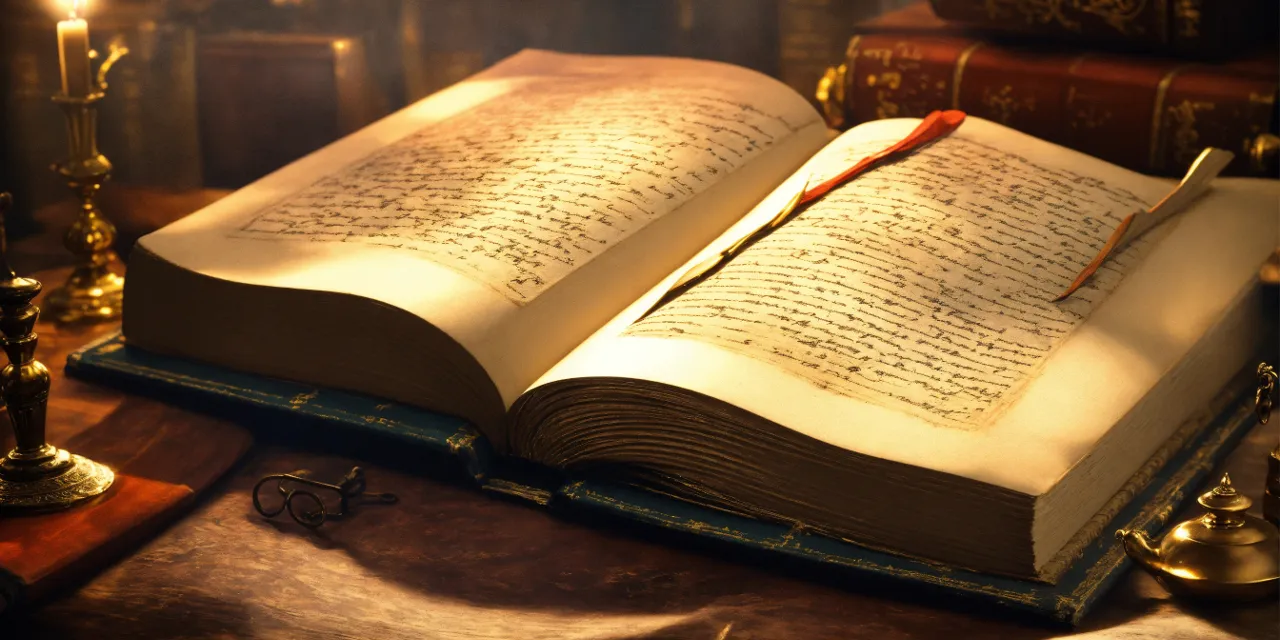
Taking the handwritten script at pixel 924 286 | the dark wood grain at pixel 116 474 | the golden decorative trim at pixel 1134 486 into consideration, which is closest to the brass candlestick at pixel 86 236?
the dark wood grain at pixel 116 474

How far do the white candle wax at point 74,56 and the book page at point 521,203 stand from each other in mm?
244

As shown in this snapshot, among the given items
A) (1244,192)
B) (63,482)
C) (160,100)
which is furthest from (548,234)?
(160,100)

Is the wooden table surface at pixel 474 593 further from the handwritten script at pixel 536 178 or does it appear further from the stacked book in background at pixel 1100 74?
the stacked book in background at pixel 1100 74

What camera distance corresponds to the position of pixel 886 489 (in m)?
0.87

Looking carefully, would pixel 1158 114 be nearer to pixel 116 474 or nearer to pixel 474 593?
pixel 474 593

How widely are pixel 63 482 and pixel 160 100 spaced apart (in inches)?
66.2

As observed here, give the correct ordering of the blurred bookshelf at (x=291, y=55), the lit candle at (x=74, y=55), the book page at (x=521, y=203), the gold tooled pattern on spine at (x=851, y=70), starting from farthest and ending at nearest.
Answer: the blurred bookshelf at (x=291, y=55), the gold tooled pattern on spine at (x=851, y=70), the lit candle at (x=74, y=55), the book page at (x=521, y=203)

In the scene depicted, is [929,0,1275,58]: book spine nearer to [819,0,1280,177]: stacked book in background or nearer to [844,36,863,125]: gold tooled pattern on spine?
[819,0,1280,177]: stacked book in background

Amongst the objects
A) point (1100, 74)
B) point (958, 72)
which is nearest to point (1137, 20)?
point (1100, 74)

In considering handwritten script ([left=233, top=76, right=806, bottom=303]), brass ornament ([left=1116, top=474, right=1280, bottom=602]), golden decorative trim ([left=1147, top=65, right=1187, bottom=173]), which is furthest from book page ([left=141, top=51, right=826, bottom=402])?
brass ornament ([left=1116, top=474, right=1280, bottom=602])

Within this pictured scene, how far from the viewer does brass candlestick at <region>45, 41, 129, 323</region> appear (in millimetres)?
1416

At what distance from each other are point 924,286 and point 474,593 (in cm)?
42

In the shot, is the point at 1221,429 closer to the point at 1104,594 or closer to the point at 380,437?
the point at 1104,594

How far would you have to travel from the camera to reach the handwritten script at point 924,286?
95cm
